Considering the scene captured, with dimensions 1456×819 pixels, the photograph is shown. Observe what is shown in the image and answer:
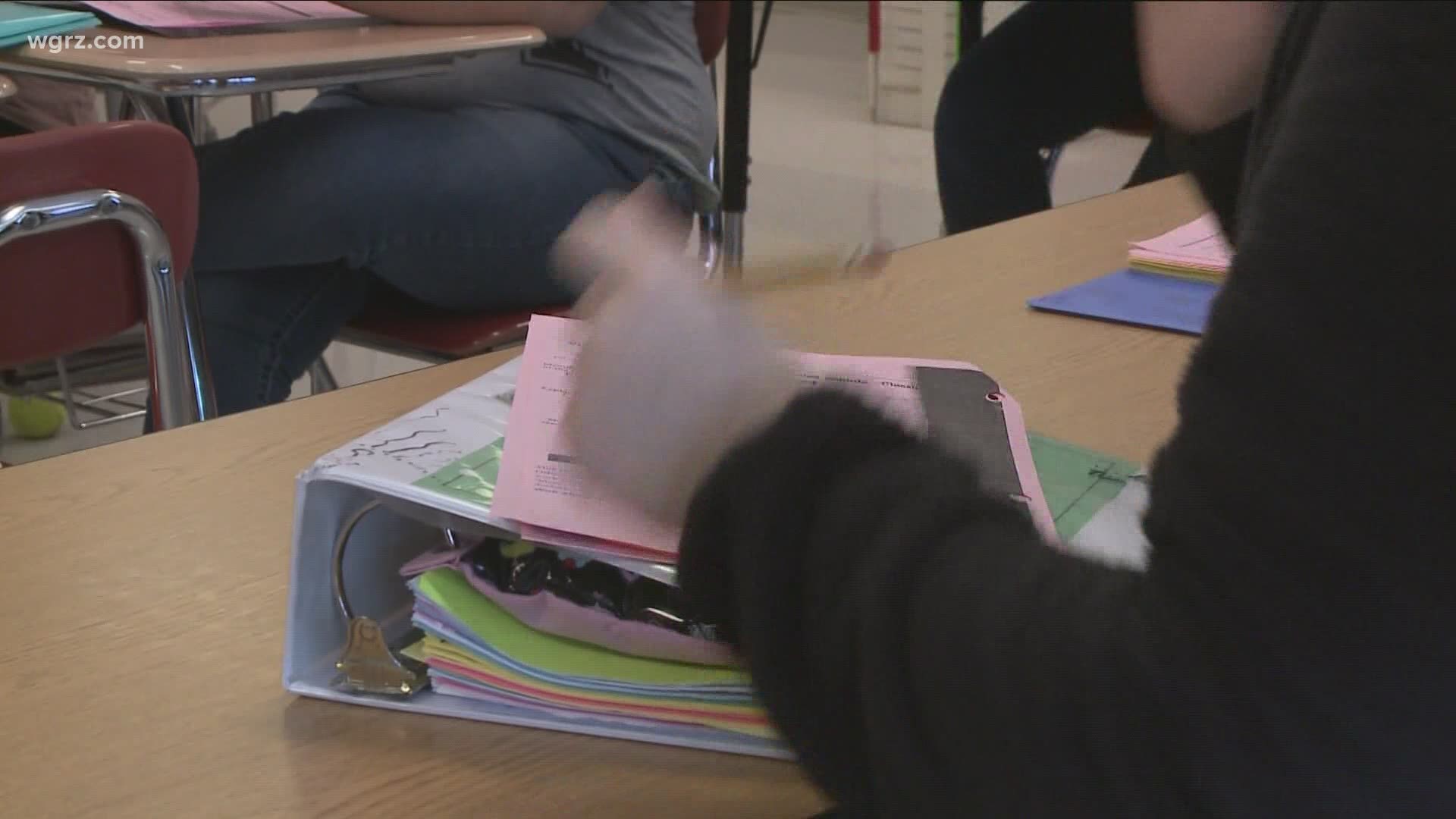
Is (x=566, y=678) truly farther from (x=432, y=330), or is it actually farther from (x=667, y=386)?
(x=432, y=330)

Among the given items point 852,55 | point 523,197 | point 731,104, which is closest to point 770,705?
point 523,197

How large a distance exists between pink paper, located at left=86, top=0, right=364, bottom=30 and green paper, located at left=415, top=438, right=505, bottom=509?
0.93 meters

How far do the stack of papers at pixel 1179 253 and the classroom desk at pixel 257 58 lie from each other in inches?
23.7

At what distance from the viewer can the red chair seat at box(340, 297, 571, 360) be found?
1.39 m

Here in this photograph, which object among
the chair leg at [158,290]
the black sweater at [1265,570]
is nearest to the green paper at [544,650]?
the black sweater at [1265,570]

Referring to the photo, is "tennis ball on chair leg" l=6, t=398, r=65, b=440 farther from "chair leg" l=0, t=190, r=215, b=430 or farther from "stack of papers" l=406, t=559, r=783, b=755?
"stack of papers" l=406, t=559, r=783, b=755

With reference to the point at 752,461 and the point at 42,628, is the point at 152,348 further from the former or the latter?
the point at 752,461

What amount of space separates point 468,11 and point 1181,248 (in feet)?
2.46

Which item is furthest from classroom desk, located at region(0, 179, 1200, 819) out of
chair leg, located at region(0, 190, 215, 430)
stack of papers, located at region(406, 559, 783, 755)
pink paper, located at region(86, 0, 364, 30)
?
pink paper, located at region(86, 0, 364, 30)

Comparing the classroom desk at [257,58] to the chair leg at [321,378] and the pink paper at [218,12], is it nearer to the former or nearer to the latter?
the pink paper at [218,12]

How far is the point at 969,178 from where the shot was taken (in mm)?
1925

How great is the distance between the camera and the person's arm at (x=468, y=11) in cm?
140

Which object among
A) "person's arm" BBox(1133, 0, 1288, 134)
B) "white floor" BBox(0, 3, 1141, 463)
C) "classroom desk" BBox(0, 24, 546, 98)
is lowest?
"white floor" BBox(0, 3, 1141, 463)

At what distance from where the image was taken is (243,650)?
1.76ft
